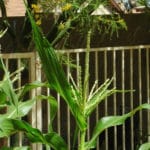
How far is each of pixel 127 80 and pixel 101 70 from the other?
0.37 meters

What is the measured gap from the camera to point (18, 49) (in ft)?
15.1

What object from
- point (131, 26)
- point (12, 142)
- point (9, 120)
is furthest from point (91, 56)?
point (9, 120)

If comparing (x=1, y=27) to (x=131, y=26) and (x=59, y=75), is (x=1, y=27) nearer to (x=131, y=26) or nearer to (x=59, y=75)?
(x=131, y=26)

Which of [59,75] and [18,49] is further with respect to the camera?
[18,49]


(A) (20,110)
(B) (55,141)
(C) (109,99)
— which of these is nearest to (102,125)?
(B) (55,141)

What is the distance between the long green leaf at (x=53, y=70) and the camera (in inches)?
62.7

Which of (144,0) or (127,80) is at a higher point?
(144,0)

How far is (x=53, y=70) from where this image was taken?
5.49 feet

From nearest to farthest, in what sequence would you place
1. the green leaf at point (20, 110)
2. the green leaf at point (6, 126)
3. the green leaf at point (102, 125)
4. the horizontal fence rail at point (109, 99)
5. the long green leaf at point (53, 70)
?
the long green leaf at point (53, 70)
the green leaf at point (6, 126)
the green leaf at point (102, 125)
the green leaf at point (20, 110)
the horizontal fence rail at point (109, 99)

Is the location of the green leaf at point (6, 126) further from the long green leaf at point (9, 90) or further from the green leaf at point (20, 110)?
the green leaf at point (20, 110)

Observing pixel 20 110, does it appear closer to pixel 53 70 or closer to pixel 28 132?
pixel 28 132

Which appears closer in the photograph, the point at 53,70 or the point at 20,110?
the point at 53,70

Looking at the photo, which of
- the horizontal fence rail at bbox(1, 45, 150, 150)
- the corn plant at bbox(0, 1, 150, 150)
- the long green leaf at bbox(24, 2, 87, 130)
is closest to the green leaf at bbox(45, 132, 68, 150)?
the corn plant at bbox(0, 1, 150, 150)

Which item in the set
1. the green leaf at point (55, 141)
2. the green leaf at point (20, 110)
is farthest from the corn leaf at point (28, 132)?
the green leaf at point (20, 110)
